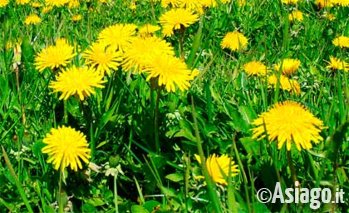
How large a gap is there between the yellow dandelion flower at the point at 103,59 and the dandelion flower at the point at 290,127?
0.53 meters

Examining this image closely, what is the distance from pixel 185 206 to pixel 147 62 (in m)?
0.39

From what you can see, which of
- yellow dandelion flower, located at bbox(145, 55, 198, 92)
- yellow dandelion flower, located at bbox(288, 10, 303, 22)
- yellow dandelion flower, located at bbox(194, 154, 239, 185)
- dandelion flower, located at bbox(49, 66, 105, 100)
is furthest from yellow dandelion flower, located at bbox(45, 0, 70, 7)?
yellow dandelion flower, located at bbox(194, 154, 239, 185)

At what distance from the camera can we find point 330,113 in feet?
5.27

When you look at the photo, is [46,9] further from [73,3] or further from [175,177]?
[175,177]

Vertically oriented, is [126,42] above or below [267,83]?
above

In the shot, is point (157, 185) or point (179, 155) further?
point (179, 155)

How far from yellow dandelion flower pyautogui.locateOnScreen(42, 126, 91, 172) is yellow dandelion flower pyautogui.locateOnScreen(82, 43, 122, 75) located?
0.91ft

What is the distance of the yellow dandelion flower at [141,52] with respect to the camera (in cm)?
152

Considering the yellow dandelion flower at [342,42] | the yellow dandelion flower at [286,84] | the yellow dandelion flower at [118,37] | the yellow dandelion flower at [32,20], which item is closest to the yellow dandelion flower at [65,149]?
the yellow dandelion flower at [118,37]

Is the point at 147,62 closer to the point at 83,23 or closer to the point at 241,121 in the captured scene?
the point at 241,121

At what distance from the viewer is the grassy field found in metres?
1.30

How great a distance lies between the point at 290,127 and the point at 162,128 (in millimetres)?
575

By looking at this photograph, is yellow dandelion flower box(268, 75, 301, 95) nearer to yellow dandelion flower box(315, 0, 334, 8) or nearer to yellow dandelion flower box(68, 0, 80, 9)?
yellow dandelion flower box(315, 0, 334, 8)

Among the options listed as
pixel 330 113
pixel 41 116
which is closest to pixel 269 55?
pixel 330 113
